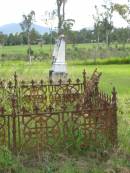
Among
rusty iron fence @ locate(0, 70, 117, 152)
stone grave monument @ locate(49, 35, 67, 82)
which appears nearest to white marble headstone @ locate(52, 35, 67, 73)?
stone grave monument @ locate(49, 35, 67, 82)

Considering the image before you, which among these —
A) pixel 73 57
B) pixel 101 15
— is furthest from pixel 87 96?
pixel 101 15

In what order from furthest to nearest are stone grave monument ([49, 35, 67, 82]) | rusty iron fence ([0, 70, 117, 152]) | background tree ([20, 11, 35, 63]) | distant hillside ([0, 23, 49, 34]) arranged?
distant hillside ([0, 23, 49, 34]) → background tree ([20, 11, 35, 63]) → stone grave monument ([49, 35, 67, 82]) → rusty iron fence ([0, 70, 117, 152])

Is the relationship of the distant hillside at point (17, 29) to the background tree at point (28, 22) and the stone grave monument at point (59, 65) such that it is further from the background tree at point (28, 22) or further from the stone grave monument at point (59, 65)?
the stone grave monument at point (59, 65)

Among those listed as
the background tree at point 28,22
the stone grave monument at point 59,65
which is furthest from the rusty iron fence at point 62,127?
the background tree at point 28,22

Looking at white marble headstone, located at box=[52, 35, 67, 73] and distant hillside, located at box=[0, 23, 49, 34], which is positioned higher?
distant hillside, located at box=[0, 23, 49, 34]

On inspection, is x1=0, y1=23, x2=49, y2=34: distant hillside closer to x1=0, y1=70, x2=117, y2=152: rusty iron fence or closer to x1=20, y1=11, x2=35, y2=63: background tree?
x1=20, y1=11, x2=35, y2=63: background tree

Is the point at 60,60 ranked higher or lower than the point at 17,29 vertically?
lower

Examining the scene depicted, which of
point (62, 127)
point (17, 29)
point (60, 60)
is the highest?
point (17, 29)

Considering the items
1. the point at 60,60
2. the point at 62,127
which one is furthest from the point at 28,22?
the point at 62,127

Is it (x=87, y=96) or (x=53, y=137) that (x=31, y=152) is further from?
(x=87, y=96)

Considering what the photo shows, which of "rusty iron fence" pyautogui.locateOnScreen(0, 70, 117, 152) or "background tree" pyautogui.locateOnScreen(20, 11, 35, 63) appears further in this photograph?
"background tree" pyautogui.locateOnScreen(20, 11, 35, 63)

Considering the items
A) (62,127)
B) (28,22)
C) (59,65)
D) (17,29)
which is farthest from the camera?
(17,29)

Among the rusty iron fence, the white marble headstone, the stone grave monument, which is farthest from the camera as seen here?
the white marble headstone

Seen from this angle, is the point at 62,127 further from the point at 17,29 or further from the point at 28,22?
the point at 17,29
